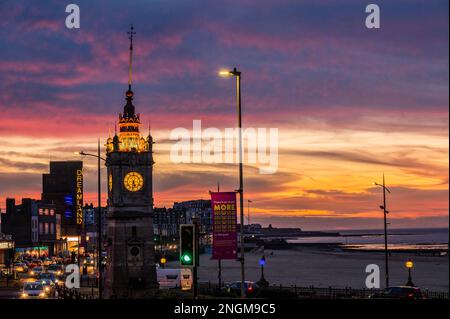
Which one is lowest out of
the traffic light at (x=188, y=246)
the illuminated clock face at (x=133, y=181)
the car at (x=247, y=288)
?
the car at (x=247, y=288)

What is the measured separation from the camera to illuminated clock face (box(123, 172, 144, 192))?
236ft

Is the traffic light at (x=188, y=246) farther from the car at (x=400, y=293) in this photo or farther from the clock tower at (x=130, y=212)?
the clock tower at (x=130, y=212)

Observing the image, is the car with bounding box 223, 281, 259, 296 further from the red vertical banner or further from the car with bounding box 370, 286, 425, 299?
the red vertical banner

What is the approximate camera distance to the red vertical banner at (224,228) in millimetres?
35188

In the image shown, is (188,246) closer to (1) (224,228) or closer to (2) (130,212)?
(1) (224,228)

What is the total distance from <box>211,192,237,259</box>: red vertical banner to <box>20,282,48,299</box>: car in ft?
92.4

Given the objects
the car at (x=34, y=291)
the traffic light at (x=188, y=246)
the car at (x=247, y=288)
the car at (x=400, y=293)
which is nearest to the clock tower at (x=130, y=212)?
the car at (x=247, y=288)

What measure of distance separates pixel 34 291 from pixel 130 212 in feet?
44.9

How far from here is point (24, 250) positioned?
188 metres

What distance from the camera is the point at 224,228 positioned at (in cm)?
3528

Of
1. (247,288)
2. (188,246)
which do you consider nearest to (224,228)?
(188,246)

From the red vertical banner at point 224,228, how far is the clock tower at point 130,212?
36692 mm

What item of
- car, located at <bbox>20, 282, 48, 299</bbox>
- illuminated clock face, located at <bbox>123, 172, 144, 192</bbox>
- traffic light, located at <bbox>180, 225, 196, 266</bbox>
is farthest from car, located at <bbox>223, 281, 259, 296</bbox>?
traffic light, located at <bbox>180, 225, 196, 266</bbox>
